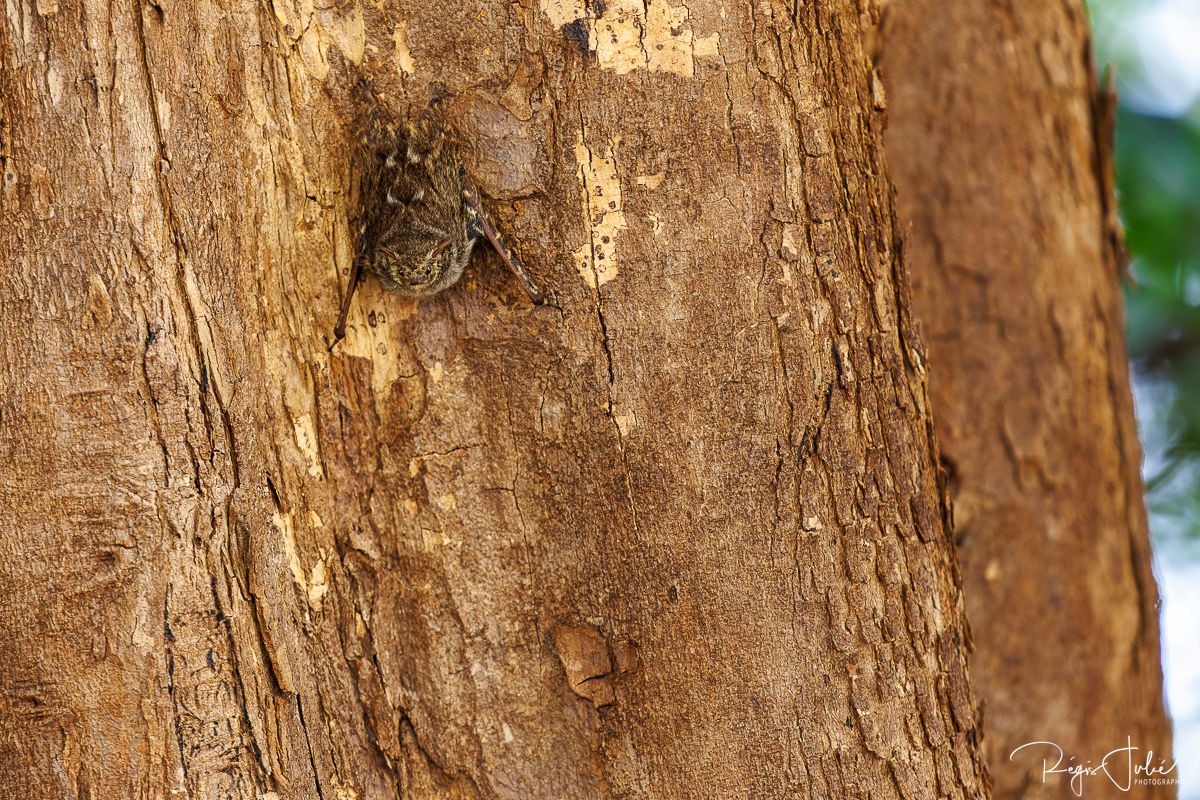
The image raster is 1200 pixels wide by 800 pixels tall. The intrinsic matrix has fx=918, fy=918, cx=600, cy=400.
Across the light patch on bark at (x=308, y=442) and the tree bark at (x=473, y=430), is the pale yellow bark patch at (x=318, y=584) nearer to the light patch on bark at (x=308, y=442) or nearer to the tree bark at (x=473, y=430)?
the tree bark at (x=473, y=430)

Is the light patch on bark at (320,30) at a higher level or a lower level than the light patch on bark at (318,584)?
higher

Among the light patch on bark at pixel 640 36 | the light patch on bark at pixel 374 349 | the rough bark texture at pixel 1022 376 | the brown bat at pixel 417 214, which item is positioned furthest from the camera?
the rough bark texture at pixel 1022 376

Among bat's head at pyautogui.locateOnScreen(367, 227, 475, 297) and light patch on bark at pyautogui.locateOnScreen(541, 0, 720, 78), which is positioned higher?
light patch on bark at pyautogui.locateOnScreen(541, 0, 720, 78)

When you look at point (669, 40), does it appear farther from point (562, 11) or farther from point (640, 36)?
point (562, 11)

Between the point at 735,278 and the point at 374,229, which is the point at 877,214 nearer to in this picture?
the point at 735,278

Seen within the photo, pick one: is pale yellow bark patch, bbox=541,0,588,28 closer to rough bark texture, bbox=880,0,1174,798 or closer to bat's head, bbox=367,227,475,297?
bat's head, bbox=367,227,475,297
